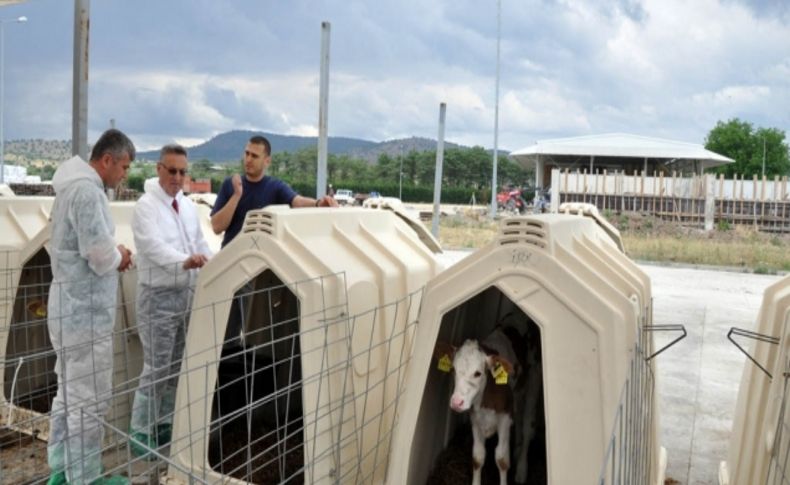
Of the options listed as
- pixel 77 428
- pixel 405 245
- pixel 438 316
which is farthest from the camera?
pixel 405 245

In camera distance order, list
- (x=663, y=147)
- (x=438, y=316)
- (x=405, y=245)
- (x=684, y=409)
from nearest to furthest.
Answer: (x=438, y=316)
(x=405, y=245)
(x=684, y=409)
(x=663, y=147)

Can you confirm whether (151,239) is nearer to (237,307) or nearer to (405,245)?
(237,307)

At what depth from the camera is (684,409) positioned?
21.1 ft

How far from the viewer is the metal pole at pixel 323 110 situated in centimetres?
792

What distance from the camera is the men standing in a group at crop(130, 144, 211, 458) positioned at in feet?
14.6

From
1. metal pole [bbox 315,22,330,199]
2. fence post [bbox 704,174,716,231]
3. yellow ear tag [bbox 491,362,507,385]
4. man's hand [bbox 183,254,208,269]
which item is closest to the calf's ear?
yellow ear tag [bbox 491,362,507,385]

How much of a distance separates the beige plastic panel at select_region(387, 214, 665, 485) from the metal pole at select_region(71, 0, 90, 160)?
285cm

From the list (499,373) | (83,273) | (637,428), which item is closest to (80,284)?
(83,273)

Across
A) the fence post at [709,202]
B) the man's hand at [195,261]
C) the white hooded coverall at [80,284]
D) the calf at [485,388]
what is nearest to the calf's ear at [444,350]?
the calf at [485,388]

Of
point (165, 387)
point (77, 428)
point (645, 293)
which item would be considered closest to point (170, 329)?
point (165, 387)

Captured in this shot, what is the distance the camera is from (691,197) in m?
27.4

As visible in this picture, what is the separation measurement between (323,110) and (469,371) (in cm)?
465

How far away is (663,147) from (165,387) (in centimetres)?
Answer: 3465

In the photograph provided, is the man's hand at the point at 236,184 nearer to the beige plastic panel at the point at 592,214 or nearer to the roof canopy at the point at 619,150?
the beige plastic panel at the point at 592,214
